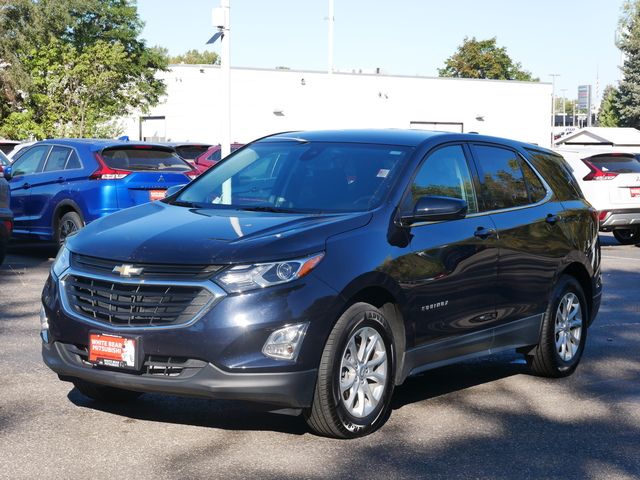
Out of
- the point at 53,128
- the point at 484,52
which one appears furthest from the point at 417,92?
the point at 484,52

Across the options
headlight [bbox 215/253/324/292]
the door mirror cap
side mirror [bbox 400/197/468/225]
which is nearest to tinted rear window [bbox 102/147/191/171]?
the door mirror cap

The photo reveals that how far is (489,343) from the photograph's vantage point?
7027 mm

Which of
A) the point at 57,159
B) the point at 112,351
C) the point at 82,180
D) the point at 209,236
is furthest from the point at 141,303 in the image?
the point at 57,159

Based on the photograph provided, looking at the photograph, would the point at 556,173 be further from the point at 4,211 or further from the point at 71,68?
the point at 71,68

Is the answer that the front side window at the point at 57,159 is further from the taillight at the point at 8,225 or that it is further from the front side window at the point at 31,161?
the taillight at the point at 8,225

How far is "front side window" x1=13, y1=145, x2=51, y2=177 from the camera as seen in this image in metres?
15.7

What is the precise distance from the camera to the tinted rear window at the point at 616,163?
2000 centimetres

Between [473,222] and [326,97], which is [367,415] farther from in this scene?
[326,97]

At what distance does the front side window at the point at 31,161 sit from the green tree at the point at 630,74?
66.5 meters

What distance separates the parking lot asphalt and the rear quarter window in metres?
1.35

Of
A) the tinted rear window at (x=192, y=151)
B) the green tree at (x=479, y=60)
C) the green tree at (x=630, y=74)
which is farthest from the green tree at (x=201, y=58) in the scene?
the tinted rear window at (x=192, y=151)

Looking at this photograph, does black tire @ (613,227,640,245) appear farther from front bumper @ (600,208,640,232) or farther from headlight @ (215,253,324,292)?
headlight @ (215,253,324,292)

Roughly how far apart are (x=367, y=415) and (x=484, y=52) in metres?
105

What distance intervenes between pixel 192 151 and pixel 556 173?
640 inches
